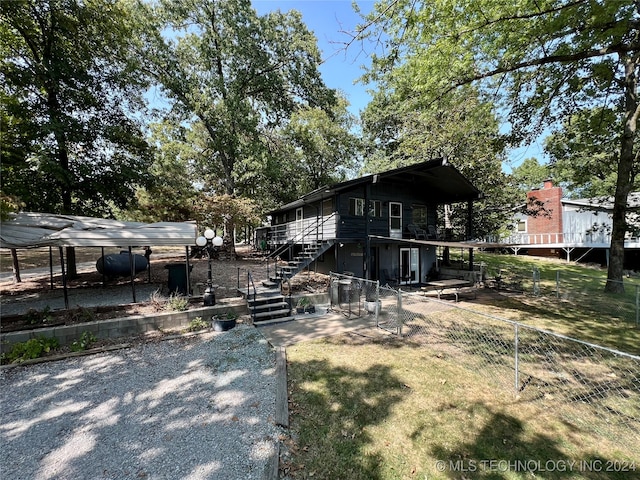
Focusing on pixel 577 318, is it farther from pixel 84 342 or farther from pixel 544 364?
pixel 84 342

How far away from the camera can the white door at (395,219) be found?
47.5 feet

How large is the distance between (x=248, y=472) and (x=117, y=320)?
6106mm

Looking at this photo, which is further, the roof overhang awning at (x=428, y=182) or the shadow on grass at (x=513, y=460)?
the roof overhang awning at (x=428, y=182)

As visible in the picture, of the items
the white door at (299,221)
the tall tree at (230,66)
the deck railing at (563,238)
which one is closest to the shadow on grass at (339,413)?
the white door at (299,221)

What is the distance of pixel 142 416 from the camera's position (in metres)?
4.06

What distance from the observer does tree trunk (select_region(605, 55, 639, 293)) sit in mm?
10742

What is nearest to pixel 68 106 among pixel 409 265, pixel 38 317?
pixel 38 317

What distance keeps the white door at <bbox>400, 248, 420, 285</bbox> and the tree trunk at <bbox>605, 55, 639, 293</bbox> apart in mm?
7556

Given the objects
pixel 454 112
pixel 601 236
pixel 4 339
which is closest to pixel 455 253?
pixel 601 236

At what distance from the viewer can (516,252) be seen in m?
27.8

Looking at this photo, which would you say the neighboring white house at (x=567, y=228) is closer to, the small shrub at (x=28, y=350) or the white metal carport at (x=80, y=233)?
the white metal carport at (x=80, y=233)

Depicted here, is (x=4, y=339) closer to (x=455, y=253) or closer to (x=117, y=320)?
(x=117, y=320)

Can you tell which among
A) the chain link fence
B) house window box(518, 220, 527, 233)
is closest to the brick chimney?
house window box(518, 220, 527, 233)

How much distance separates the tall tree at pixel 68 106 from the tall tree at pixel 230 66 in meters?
7.65
